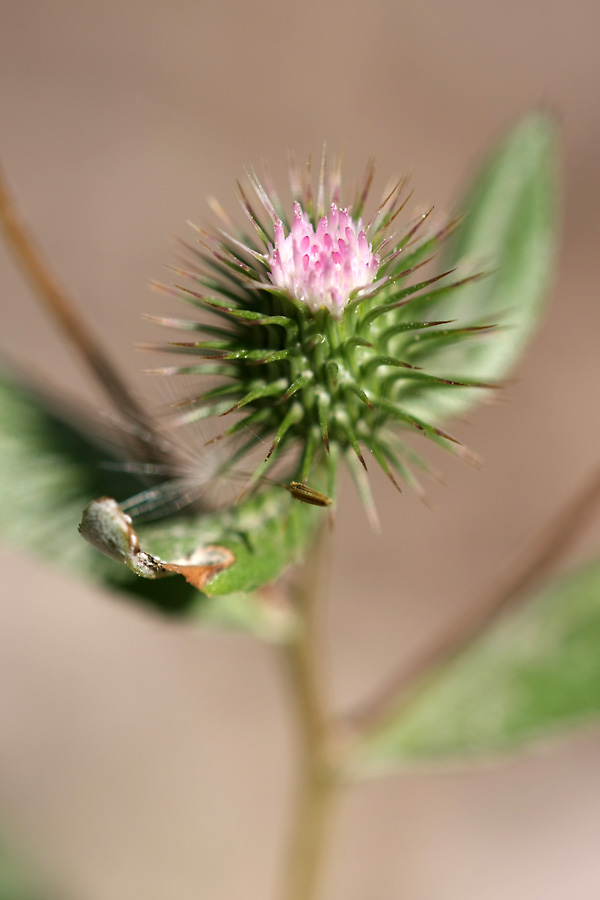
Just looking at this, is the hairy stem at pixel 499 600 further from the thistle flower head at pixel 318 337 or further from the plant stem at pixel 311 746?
the thistle flower head at pixel 318 337

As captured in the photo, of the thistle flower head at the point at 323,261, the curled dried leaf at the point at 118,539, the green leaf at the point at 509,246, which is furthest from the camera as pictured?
the green leaf at the point at 509,246

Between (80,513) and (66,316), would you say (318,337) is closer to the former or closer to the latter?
(66,316)

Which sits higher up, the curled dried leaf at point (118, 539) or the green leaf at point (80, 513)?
the green leaf at point (80, 513)

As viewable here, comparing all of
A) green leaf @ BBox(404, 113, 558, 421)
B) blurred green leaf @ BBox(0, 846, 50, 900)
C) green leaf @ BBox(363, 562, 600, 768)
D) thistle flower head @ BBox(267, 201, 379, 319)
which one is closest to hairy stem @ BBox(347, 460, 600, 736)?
green leaf @ BBox(363, 562, 600, 768)

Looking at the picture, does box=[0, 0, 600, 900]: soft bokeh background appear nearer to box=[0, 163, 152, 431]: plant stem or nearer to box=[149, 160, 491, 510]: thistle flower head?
box=[0, 163, 152, 431]: plant stem

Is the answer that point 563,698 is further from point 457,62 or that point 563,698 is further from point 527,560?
point 457,62

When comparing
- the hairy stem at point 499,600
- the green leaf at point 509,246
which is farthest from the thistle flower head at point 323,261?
the green leaf at point 509,246

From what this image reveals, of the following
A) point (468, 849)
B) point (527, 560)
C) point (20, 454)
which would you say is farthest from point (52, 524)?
point (468, 849)
